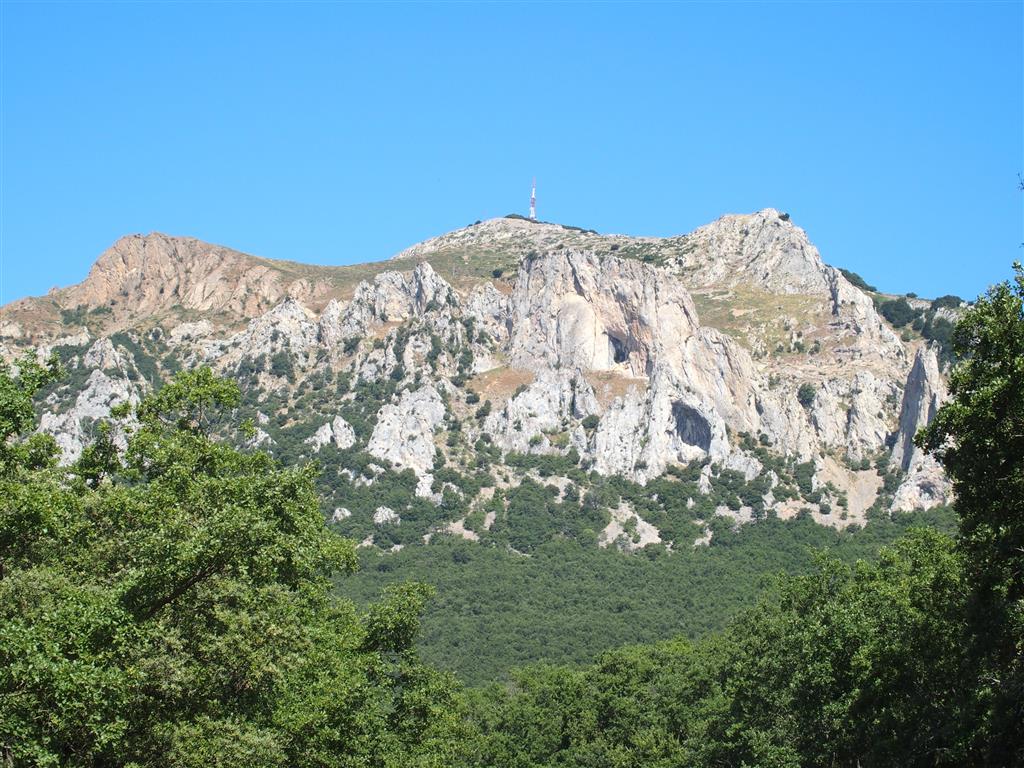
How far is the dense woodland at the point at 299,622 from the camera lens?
24.1 metres

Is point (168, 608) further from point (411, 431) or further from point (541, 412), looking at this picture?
point (541, 412)

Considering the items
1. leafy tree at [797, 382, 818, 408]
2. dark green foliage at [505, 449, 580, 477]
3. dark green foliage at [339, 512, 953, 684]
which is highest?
leafy tree at [797, 382, 818, 408]

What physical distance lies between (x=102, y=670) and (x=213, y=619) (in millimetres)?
4217

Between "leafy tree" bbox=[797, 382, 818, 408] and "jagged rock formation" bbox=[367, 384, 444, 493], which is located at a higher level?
"leafy tree" bbox=[797, 382, 818, 408]

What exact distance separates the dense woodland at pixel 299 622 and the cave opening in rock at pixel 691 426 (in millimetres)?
133774

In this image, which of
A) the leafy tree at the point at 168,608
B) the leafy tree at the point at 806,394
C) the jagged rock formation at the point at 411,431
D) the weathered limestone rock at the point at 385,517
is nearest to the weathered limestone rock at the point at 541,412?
the jagged rock formation at the point at 411,431

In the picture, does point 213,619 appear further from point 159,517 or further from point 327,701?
point 327,701

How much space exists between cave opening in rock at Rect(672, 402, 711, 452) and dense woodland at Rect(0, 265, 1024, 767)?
439 feet

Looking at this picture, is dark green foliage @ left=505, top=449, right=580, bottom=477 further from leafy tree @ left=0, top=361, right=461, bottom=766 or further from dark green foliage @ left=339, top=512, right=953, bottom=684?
leafy tree @ left=0, top=361, right=461, bottom=766

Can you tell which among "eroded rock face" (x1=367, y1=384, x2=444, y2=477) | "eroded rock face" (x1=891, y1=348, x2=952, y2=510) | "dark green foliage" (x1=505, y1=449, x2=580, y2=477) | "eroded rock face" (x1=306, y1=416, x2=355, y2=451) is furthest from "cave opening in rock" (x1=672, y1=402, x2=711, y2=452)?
"eroded rock face" (x1=306, y1=416, x2=355, y2=451)

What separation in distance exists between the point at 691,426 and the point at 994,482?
6364 inches

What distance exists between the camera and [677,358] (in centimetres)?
19450

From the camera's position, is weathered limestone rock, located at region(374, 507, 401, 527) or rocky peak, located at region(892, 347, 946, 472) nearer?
weathered limestone rock, located at region(374, 507, 401, 527)

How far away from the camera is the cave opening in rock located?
188 meters
